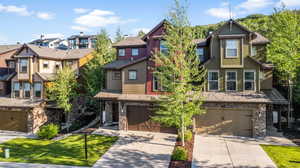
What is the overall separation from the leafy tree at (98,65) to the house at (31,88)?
220 cm

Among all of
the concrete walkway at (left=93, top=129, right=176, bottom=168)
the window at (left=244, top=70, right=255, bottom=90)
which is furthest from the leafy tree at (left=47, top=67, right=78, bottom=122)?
the window at (left=244, top=70, right=255, bottom=90)

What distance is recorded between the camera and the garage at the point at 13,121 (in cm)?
2183

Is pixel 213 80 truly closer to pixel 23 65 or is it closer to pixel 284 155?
pixel 284 155

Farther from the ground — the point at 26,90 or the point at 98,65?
the point at 98,65

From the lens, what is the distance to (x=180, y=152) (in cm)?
1196

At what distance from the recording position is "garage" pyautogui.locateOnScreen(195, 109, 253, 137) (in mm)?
16781

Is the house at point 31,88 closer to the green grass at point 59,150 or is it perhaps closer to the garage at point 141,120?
the green grass at point 59,150

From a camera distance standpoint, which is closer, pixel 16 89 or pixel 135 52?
pixel 135 52

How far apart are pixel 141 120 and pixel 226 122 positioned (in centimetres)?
755

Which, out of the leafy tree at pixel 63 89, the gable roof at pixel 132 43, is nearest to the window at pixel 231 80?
the gable roof at pixel 132 43

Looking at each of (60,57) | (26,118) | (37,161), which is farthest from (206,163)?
(60,57)

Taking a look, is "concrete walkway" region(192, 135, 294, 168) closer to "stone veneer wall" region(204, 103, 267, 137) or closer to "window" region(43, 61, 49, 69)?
"stone veneer wall" region(204, 103, 267, 137)

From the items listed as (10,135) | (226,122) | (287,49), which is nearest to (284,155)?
(226,122)

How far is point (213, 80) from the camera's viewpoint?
59.8 ft
